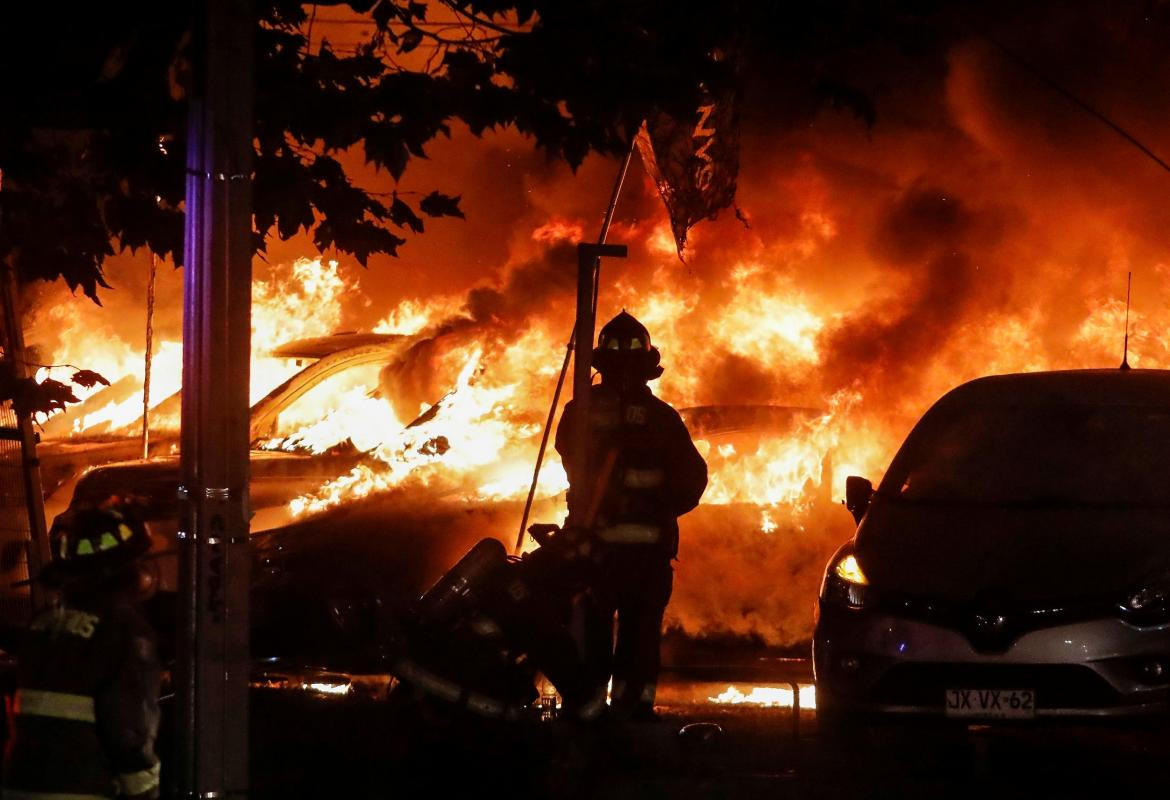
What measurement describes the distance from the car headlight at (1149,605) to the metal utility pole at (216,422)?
11.6 feet

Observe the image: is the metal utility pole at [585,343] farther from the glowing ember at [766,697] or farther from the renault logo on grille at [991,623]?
the renault logo on grille at [991,623]

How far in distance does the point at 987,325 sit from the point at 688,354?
11.0 ft

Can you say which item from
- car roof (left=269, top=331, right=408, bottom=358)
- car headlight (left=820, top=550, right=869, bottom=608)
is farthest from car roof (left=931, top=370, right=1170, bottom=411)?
car roof (left=269, top=331, right=408, bottom=358)

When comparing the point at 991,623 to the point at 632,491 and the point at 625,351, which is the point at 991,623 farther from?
the point at 625,351

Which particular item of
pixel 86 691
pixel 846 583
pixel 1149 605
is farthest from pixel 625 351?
pixel 86 691

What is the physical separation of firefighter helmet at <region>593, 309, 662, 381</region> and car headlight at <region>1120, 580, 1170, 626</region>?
2.46 m

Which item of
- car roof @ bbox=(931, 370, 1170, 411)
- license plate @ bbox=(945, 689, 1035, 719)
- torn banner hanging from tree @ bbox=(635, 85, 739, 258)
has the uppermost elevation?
torn banner hanging from tree @ bbox=(635, 85, 739, 258)

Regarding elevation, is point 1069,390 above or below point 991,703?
above

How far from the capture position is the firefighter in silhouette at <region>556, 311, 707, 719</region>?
24.3 ft

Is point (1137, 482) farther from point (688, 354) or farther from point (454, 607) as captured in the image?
point (688, 354)

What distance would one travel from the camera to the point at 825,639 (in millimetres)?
6824

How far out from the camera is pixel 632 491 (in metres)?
7.43

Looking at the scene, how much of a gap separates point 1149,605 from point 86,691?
4.28 metres

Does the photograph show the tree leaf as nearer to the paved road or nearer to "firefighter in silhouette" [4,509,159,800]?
the paved road
